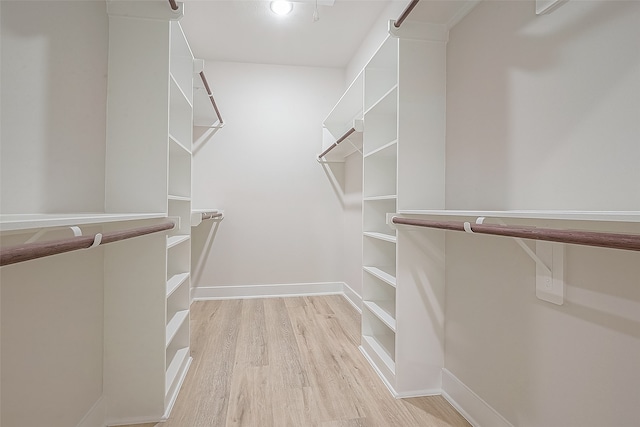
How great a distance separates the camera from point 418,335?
1.71 m

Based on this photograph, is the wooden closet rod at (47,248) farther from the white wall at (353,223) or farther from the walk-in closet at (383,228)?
the white wall at (353,223)

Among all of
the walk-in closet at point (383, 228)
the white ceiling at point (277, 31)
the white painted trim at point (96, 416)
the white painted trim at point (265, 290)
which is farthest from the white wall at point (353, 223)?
the white painted trim at point (96, 416)

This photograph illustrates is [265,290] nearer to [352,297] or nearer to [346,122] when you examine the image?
[352,297]

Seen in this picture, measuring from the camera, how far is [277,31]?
9.46 ft

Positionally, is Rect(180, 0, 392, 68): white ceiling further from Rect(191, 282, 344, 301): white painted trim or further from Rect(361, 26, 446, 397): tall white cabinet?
Rect(191, 282, 344, 301): white painted trim

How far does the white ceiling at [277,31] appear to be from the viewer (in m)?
2.54

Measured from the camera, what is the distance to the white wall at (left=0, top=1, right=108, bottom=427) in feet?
3.18

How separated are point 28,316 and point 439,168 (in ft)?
5.89

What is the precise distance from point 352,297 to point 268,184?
58.8 inches

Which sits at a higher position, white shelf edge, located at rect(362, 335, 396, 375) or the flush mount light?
the flush mount light

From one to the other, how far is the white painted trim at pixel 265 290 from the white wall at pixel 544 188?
2.04 metres

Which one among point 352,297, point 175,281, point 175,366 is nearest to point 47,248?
point 175,281

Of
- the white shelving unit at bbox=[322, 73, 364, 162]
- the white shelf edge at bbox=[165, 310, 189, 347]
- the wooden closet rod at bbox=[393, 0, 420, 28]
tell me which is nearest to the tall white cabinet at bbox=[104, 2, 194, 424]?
the white shelf edge at bbox=[165, 310, 189, 347]

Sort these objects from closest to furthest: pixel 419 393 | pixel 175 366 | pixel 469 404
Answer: pixel 469 404, pixel 419 393, pixel 175 366
